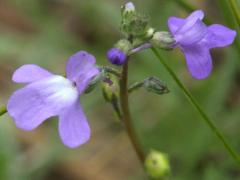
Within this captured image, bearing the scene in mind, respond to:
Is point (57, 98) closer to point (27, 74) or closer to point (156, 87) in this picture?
point (27, 74)

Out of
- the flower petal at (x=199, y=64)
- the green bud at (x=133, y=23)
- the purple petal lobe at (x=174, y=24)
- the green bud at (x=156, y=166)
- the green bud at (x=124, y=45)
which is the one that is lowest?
the green bud at (x=156, y=166)

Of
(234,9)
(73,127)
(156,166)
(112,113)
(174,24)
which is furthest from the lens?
(112,113)

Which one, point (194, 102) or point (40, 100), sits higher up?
point (40, 100)

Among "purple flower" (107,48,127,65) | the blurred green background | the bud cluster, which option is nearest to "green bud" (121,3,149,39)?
the bud cluster

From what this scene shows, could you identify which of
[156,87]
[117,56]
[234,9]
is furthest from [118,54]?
[234,9]

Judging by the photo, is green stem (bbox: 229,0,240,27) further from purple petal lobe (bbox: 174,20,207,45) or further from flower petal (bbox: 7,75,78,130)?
flower petal (bbox: 7,75,78,130)

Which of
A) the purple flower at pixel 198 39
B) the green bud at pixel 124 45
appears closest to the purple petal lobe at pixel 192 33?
the purple flower at pixel 198 39

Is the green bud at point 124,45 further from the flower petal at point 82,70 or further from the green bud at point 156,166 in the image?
the green bud at point 156,166

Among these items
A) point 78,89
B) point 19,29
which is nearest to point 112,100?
point 78,89
